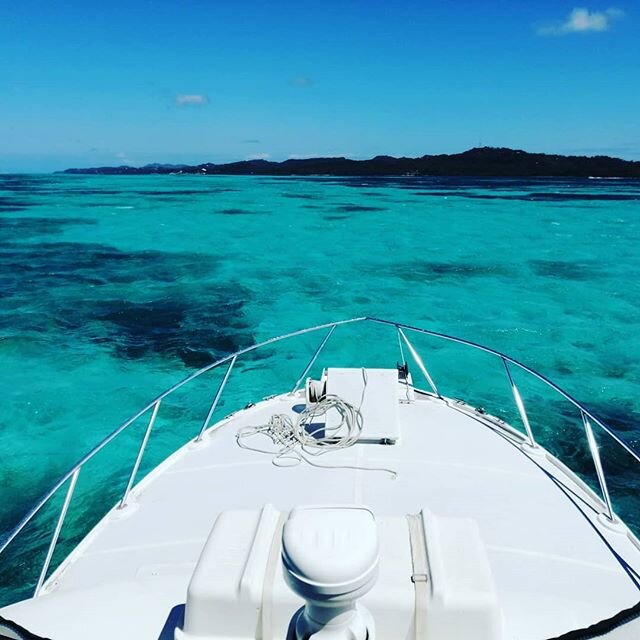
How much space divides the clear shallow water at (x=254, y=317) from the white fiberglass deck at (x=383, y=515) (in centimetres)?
241

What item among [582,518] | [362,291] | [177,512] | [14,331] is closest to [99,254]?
[14,331]

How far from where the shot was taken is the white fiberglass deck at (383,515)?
2352 millimetres

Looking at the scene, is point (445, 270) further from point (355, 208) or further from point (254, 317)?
point (355, 208)

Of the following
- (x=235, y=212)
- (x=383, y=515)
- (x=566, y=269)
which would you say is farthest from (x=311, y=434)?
(x=235, y=212)

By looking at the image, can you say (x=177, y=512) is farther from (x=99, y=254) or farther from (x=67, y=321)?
(x=99, y=254)

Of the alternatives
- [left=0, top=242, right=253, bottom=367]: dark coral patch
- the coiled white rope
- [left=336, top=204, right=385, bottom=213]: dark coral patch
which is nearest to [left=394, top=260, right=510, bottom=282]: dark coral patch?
[left=0, top=242, right=253, bottom=367]: dark coral patch

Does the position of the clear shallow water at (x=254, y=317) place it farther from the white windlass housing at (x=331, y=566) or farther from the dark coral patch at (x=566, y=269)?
the white windlass housing at (x=331, y=566)

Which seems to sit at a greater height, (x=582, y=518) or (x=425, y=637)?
(x=425, y=637)

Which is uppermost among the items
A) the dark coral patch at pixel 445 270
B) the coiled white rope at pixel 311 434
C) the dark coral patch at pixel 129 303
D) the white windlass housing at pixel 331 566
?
the white windlass housing at pixel 331 566

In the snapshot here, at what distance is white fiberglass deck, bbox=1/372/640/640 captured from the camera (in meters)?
2.35

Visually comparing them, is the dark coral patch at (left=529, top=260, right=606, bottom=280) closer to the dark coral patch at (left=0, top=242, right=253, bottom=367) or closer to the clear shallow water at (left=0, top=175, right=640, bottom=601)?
the clear shallow water at (left=0, top=175, right=640, bottom=601)

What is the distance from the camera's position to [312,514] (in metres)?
1.65

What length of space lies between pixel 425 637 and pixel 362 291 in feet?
48.8

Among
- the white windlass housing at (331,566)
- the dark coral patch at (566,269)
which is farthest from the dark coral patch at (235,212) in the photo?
the white windlass housing at (331,566)
